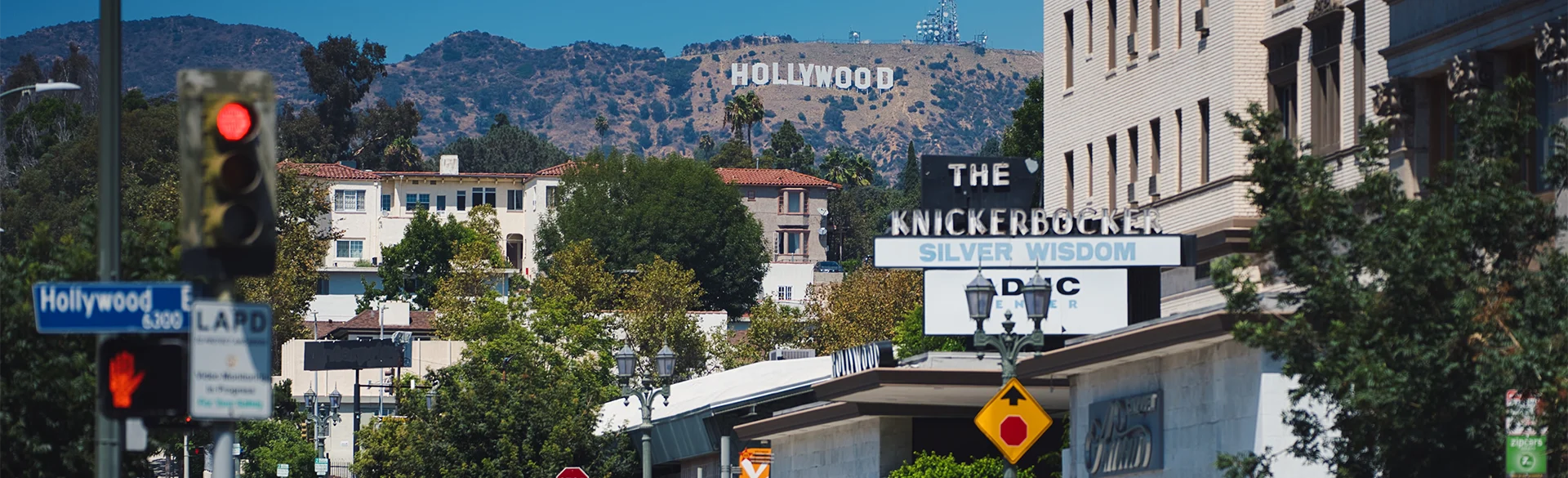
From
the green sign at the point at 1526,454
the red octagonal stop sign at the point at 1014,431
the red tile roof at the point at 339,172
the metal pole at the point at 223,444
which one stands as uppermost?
A: the red tile roof at the point at 339,172

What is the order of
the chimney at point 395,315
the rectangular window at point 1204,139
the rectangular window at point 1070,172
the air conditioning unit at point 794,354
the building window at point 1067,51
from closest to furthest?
the rectangular window at point 1204,139 < the rectangular window at point 1070,172 < the building window at point 1067,51 < the air conditioning unit at point 794,354 < the chimney at point 395,315

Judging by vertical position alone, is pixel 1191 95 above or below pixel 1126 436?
above

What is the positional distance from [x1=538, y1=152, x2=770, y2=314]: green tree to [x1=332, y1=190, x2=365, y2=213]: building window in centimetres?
1637

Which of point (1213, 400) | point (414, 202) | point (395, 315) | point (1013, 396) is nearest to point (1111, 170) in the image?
point (1213, 400)

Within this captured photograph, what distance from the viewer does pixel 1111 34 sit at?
46.3m

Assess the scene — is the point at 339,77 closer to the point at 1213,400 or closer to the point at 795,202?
the point at 795,202

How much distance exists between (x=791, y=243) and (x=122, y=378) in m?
156

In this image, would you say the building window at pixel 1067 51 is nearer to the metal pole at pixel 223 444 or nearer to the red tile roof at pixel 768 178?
the metal pole at pixel 223 444

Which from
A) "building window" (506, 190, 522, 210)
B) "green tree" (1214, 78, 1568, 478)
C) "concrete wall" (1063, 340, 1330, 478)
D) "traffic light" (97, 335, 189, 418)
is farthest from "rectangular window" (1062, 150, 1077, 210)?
"building window" (506, 190, 522, 210)

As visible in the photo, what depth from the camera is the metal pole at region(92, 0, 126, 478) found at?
14.7 m

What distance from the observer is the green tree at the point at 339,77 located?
17525 centimetres

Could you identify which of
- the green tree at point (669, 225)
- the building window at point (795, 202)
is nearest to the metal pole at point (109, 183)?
the green tree at point (669, 225)

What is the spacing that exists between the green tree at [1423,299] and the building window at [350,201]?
137235 millimetres

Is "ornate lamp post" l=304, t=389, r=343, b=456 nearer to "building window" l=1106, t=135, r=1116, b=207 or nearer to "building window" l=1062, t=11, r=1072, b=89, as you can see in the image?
"building window" l=1062, t=11, r=1072, b=89
